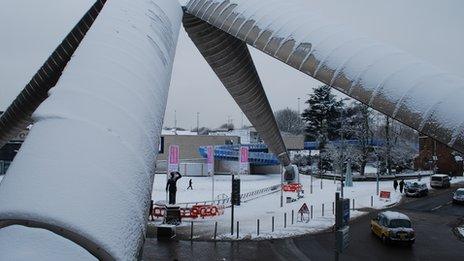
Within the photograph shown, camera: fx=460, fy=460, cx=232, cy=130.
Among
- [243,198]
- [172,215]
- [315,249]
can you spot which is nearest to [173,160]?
[172,215]

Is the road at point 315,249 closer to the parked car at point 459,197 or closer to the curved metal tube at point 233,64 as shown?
the curved metal tube at point 233,64

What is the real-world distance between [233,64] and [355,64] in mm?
9154

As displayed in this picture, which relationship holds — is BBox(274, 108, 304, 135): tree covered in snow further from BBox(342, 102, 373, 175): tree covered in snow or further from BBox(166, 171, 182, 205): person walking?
BBox(166, 171, 182, 205): person walking

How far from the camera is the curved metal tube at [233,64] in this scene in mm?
16266

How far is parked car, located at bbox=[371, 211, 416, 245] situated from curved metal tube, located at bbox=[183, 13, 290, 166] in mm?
7668

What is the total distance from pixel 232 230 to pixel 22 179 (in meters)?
17.5

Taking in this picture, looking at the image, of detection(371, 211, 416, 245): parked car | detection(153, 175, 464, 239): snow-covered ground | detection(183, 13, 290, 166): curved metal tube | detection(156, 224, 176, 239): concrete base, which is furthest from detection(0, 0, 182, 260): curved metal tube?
detection(371, 211, 416, 245): parked car

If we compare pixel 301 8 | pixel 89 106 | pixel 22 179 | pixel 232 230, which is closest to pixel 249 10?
pixel 301 8

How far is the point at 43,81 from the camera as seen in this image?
1641cm

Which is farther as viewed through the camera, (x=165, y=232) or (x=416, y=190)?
(x=416, y=190)

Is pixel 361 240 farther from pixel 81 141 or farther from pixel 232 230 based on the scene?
pixel 81 141

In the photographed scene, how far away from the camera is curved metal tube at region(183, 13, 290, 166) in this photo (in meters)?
16.3

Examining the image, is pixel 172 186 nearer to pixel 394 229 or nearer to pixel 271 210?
pixel 271 210

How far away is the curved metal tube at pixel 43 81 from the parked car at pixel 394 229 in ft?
50.0
